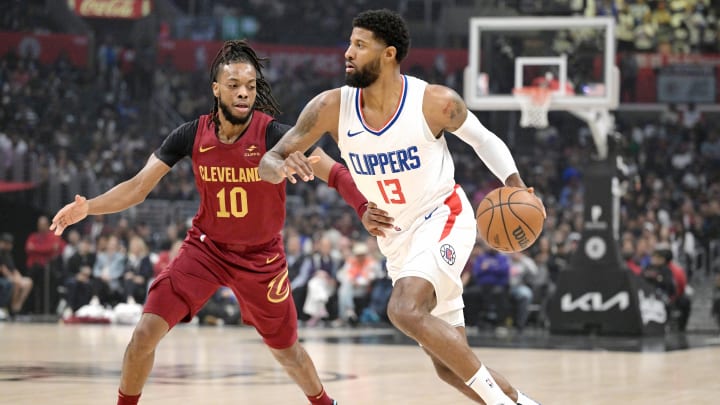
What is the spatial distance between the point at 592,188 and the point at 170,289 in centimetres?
1035

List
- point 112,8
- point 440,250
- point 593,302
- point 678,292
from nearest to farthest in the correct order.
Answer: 1. point 440,250
2. point 593,302
3. point 678,292
4. point 112,8

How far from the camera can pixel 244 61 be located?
621 cm

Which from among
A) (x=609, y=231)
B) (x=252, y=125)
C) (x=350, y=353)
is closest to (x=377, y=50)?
(x=252, y=125)

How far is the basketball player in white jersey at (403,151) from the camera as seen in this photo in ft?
18.6

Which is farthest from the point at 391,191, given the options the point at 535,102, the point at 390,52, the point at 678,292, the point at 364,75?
the point at 678,292

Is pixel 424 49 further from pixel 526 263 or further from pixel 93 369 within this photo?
pixel 93 369

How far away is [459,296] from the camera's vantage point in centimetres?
579

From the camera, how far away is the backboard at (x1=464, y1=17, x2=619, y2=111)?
15.2 metres

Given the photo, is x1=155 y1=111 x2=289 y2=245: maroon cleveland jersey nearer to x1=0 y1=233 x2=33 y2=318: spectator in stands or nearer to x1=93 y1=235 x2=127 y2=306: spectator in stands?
x1=93 y1=235 x2=127 y2=306: spectator in stands

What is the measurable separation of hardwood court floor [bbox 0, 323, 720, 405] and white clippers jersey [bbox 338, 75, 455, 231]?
7.32 ft

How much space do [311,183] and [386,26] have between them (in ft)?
58.3

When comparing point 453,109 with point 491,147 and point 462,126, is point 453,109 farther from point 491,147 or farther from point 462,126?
point 491,147

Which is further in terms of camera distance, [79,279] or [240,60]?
[79,279]

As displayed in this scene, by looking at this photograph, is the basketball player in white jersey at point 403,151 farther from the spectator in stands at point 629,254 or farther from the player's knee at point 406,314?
the spectator in stands at point 629,254
